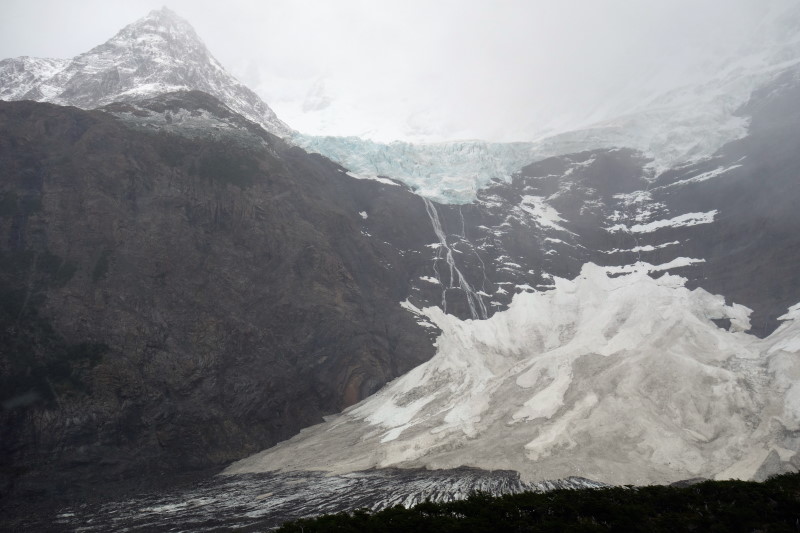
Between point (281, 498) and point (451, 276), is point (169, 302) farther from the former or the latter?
point (451, 276)

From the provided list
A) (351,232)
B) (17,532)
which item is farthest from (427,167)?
(17,532)

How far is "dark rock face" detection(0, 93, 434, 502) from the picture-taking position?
285ft

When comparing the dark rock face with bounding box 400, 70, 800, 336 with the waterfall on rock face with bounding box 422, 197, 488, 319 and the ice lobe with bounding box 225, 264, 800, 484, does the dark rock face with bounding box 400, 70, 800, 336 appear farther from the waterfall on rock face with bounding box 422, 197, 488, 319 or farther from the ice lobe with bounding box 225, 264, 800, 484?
the ice lobe with bounding box 225, 264, 800, 484

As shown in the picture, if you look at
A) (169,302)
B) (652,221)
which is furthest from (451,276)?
(169,302)

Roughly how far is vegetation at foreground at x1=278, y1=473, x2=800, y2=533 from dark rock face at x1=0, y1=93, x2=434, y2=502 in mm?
50832

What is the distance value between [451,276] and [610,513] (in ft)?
315

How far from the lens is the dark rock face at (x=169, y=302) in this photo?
285 ft

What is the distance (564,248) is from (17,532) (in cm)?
12405

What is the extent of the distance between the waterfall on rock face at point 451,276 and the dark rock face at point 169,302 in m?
8.34

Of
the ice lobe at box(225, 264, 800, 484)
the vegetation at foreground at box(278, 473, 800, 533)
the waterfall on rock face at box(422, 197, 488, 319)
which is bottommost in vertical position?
the ice lobe at box(225, 264, 800, 484)

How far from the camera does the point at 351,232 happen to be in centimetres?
13988

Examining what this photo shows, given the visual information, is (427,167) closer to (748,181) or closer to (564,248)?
(564,248)

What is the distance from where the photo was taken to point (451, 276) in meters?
142

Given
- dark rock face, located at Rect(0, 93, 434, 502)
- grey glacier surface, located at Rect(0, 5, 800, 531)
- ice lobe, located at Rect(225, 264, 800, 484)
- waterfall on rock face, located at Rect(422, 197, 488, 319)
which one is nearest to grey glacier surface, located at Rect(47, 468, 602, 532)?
grey glacier surface, located at Rect(0, 5, 800, 531)
